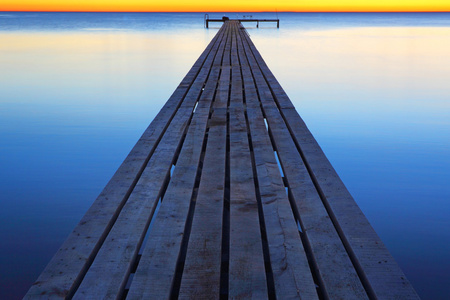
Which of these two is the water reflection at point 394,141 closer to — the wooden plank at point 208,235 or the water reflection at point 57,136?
the wooden plank at point 208,235

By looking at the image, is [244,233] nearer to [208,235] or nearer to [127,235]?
[208,235]

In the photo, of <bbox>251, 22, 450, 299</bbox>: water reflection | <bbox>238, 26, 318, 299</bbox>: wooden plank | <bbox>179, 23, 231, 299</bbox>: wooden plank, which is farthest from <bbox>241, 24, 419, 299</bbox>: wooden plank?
<bbox>251, 22, 450, 299</bbox>: water reflection

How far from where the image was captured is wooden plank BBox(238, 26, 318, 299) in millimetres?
1591

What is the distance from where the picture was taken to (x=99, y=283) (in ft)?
5.22

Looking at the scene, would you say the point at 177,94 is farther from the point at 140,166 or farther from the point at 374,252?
the point at 374,252

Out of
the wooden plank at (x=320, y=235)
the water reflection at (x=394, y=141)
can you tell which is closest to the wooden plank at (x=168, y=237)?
the wooden plank at (x=320, y=235)

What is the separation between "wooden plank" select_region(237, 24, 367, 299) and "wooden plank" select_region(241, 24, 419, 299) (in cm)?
4

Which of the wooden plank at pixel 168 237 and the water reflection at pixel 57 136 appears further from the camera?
the water reflection at pixel 57 136

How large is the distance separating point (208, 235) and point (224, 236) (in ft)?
0.57

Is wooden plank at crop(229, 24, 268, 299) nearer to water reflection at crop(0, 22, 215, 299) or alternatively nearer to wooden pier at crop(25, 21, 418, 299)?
wooden pier at crop(25, 21, 418, 299)

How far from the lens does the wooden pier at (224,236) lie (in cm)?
160

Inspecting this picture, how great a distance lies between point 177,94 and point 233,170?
261cm

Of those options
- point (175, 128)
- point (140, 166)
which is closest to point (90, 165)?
point (175, 128)

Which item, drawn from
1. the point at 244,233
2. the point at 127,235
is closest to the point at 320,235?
the point at 244,233
